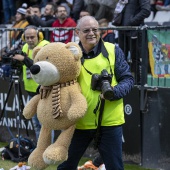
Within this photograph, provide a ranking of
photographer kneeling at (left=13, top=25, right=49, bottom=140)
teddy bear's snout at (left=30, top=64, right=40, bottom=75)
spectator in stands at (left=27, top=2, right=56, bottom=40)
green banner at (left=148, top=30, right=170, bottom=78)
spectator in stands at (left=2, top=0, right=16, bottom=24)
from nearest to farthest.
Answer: teddy bear's snout at (left=30, top=64, right=40, bottom=75), green banner at (left=148, top=30, right=170, bottom=78), photographer kneeling at (left=13, top=25, right=49, bottom=140), spectator in stands at (left=27, top=2, right=56, bottom=40), spectator in stands at (left=2, top=0, right=16, bottom=24)

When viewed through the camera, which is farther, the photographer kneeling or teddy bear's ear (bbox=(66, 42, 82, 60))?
the photographer kneeling

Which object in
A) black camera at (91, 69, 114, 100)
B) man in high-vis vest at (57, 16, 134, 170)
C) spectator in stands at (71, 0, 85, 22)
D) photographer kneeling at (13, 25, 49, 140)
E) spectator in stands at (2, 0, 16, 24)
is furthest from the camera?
spectator in stands at (2, 0, 16, 24)

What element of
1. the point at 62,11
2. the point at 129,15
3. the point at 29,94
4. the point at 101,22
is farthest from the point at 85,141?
the point at 62,11

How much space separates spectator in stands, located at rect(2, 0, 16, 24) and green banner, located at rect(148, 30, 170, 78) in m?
7.78

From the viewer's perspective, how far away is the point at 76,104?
4.70 m

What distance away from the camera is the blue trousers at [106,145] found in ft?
15.8

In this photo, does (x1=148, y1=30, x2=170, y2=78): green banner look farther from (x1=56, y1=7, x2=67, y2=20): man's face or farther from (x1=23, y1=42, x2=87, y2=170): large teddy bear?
(x1=56, y1=7, x2=67, y2=20): man's face

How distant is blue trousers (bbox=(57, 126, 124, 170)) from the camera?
4824 millimetres

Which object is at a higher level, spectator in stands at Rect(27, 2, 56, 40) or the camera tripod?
spectator in stands at Rect(27, 2, 56, 40)

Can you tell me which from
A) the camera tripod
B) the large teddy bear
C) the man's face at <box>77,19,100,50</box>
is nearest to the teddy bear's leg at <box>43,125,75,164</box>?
the large teddy bear

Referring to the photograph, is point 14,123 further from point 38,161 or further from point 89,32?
point 89,32

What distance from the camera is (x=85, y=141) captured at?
4.98m

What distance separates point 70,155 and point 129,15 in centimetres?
412

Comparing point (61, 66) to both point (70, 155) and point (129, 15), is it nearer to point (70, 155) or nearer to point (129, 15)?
point (70, 155)
